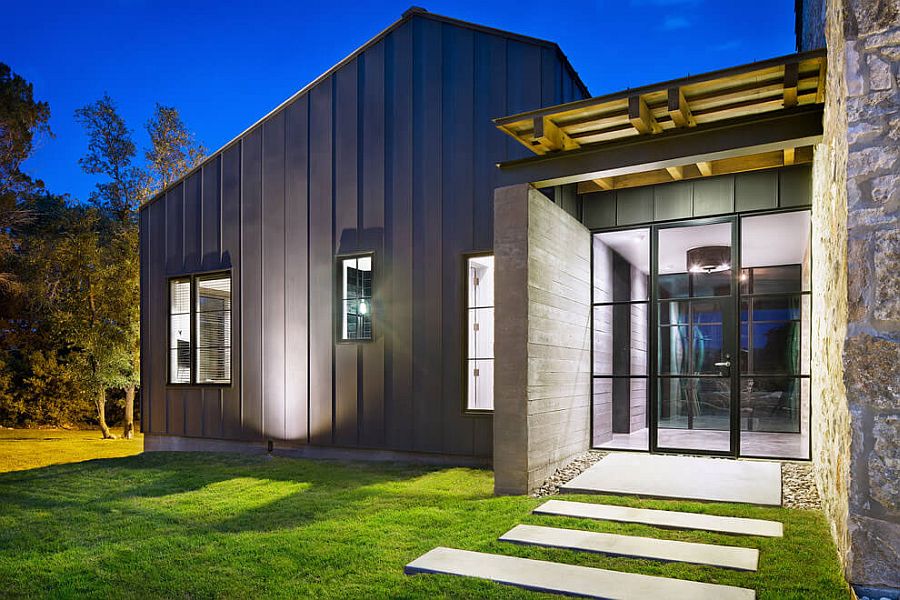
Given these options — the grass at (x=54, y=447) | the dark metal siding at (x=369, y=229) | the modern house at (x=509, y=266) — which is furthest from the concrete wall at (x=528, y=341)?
the grass at (x=54, y=447)

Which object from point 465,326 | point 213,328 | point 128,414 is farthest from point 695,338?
point 128,414

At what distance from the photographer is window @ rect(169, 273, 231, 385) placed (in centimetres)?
923

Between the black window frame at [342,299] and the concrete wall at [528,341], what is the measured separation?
2586mm

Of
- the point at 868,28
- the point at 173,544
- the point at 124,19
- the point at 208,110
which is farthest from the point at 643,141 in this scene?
the point at 208,110

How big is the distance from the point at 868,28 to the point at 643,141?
2048mm

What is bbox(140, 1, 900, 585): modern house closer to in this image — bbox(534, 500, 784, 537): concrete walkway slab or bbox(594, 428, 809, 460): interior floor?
bbox(594, 428, 809, 460): interior floor

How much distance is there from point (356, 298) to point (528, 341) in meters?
3.33

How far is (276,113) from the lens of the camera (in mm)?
8758

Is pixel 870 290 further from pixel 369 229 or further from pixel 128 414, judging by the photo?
pixel 128 414

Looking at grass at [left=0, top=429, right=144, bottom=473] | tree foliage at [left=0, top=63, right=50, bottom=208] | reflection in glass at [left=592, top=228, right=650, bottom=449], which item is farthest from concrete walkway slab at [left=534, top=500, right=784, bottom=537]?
tree foliage at [left=0, top=63, right=50, bottom=208]

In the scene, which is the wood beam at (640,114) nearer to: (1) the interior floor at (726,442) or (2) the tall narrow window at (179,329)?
(1) the interior floor at (726,442)

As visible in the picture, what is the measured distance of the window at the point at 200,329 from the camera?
923cm

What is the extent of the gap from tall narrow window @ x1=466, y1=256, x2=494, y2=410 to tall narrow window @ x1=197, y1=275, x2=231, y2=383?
3972 millimetres

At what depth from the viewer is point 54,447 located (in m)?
11.8
